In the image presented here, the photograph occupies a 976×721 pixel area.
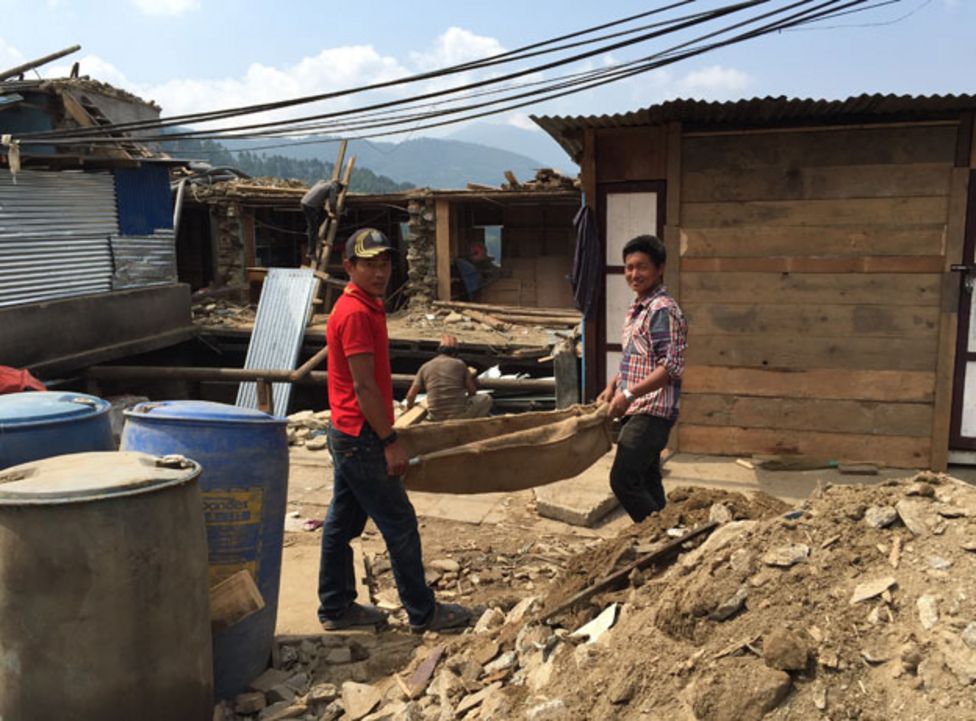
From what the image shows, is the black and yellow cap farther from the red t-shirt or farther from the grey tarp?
the grey tarp

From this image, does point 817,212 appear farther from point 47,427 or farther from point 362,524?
point 47,427

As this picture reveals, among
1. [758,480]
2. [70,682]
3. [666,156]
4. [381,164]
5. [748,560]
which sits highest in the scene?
[381,164]

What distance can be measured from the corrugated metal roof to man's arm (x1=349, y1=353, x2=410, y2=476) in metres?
3.77

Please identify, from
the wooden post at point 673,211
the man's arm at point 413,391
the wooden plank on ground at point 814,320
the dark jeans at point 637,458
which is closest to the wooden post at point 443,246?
the man's arm at point 413,391

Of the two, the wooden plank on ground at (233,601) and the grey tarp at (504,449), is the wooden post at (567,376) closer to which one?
the grey tarp at (504,449)

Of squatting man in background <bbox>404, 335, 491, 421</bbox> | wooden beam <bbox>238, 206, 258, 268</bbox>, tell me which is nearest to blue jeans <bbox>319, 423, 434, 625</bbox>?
squatting man in background <bbox>404, 335, 491, 421</bbox>

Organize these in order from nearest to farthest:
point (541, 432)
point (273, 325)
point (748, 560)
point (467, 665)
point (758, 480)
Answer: point (748, 560), point (467, 665), point (541, 432), point (758, 480), point (273, 325)

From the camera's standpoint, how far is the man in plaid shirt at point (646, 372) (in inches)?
160

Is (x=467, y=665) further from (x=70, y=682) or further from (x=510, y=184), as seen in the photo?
(x=510, y=184)

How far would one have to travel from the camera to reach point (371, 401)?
3.63m

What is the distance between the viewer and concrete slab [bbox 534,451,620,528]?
224 inches

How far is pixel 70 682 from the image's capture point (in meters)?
2.61

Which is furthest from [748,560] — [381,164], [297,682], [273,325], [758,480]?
[381,164]

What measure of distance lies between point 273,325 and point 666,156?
375 inches
